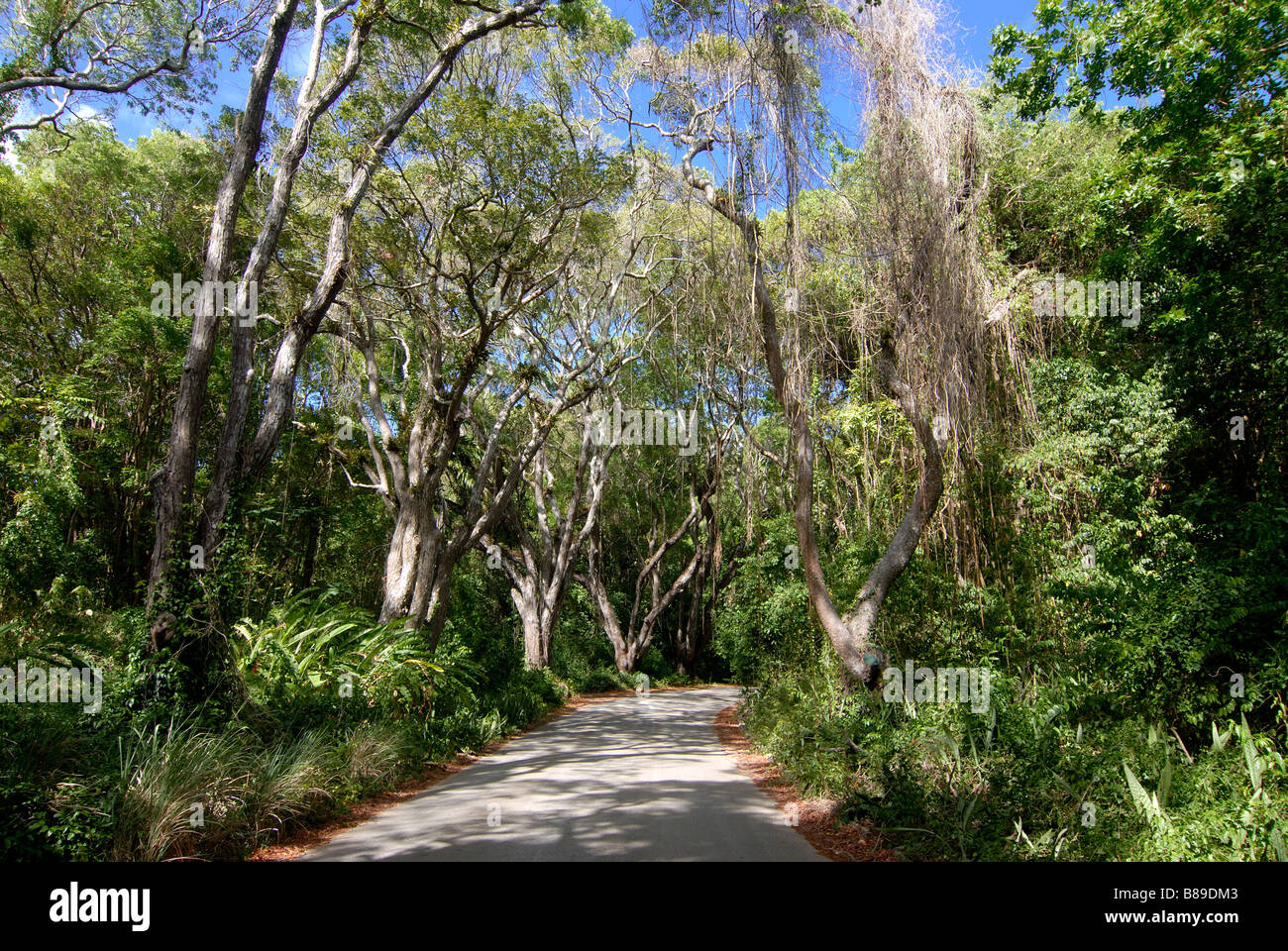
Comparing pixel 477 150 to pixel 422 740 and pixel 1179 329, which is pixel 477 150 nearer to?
pixel 422 740

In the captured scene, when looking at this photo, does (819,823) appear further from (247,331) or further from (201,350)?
(247,331)

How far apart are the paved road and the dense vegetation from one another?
0.72 meters

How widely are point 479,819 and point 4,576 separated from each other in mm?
8919

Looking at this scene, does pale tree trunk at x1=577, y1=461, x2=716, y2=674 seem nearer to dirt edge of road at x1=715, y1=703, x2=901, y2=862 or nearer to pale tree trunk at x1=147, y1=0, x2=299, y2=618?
dirt edge of road at x1=715, y1=703, x2=901, y2=862

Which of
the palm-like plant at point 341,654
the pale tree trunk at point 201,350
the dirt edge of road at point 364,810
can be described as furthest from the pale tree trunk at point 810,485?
the palm-like plant at point 341,654

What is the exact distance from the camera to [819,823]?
613cm

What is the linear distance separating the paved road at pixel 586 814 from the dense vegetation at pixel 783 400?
0.72 meters

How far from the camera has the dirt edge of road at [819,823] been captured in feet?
17.1

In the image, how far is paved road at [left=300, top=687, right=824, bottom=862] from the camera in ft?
16.3

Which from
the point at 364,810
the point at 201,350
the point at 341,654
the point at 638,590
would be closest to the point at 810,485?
the point at 364,810

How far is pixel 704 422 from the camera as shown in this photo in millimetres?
22438

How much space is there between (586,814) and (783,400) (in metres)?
5.14

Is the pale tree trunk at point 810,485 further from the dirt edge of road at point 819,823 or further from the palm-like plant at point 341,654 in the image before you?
the palm-like plant at point 341,654

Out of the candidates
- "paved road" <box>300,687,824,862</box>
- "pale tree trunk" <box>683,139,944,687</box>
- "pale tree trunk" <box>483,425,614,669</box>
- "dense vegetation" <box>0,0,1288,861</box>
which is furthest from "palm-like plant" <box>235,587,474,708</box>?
"pale tree trunk" <box>483,425,614,669</box>
